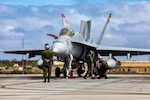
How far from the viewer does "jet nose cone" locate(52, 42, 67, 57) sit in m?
25.8

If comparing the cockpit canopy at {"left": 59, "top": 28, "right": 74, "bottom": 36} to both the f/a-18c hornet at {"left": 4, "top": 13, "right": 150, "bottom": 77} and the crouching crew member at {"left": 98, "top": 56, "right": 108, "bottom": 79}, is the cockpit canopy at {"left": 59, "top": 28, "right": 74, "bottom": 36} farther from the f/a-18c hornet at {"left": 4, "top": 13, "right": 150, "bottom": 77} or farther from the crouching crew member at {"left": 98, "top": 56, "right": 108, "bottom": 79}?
the crouching crew member at {"left": 98, "top": 56, "right": 108, "bottom": 79}

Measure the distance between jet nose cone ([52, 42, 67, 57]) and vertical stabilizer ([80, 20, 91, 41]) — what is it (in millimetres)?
7436

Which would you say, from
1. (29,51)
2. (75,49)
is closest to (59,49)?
(75,49)

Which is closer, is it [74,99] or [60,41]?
[74,99]

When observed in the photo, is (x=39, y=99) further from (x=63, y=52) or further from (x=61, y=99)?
(x=63, y=52)

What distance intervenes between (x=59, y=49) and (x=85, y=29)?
8446 millimetres

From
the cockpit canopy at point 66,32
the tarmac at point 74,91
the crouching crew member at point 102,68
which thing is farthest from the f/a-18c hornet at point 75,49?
the tarmac at point 74,91

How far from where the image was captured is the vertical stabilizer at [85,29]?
34062 mm

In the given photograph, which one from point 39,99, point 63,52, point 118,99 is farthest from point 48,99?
point 63,52

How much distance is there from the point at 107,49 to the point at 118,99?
21755 mm

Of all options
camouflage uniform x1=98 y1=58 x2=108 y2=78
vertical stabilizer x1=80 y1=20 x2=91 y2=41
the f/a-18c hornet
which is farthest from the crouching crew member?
vertical stabilizer x1=80 y1=20 x2=91 y2=41

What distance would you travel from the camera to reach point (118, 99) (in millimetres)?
10328

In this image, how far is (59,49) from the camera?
2602 centimetres

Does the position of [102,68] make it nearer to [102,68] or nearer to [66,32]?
[102,68]
